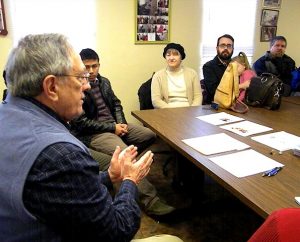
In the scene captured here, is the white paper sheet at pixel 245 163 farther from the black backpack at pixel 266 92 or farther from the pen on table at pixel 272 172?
the black backpack at pixel 266 92

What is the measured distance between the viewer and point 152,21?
10.8 ft

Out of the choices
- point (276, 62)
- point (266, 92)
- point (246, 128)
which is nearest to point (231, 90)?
point (266, 92)

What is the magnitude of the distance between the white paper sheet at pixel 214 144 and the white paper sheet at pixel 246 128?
0.12 m

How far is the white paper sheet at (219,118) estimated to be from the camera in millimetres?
1932

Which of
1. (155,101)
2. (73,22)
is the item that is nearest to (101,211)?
(155,101)

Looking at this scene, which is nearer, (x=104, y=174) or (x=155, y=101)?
(x=104, y=174)

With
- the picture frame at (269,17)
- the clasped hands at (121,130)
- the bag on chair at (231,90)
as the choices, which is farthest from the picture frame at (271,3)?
the clasped hands at (121,130)

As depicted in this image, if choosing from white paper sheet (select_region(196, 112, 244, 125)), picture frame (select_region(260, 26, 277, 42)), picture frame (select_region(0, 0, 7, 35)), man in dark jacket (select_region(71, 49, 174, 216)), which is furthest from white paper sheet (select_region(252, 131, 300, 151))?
picture frame (select_region(260, 26, 277, 42))

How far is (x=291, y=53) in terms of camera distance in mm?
4285

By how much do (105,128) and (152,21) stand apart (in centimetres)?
166

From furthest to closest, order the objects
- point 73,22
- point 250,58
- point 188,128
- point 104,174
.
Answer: point 250,58, point 73,22, point 188,128, point 104,174

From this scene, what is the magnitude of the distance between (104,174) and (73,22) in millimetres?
2262

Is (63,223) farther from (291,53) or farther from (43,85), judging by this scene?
(291,53)

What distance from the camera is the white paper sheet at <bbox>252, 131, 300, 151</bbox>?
4.82 feet
